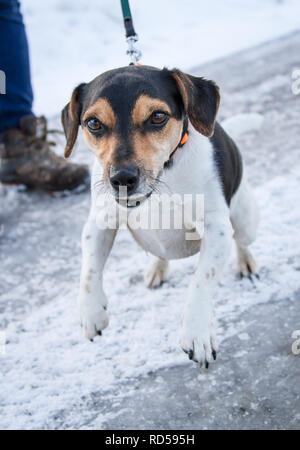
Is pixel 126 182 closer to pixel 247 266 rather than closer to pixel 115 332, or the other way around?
pixel 115 332

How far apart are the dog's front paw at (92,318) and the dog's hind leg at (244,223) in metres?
0.94

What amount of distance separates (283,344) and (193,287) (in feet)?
1.59

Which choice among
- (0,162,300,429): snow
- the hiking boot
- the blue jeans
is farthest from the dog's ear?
the blue jeans

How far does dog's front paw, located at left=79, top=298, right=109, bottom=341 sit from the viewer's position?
2080 mm

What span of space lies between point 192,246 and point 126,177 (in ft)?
2.36

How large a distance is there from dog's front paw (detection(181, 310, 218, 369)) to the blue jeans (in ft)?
9.12

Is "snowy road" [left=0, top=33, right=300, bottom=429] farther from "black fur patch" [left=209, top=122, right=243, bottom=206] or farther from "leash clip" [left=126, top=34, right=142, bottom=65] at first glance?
"leash clip" [left=126, top=34, right=142, bottom=65]

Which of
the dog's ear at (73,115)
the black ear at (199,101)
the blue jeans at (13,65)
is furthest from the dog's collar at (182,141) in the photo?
the blue jeans at (13,65)

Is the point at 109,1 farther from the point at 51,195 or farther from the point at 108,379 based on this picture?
the point at 108,379

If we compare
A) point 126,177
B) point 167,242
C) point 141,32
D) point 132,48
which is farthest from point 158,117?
point 141,32

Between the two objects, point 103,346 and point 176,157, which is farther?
point 103,346

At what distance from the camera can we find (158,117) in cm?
195

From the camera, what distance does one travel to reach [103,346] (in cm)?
227
